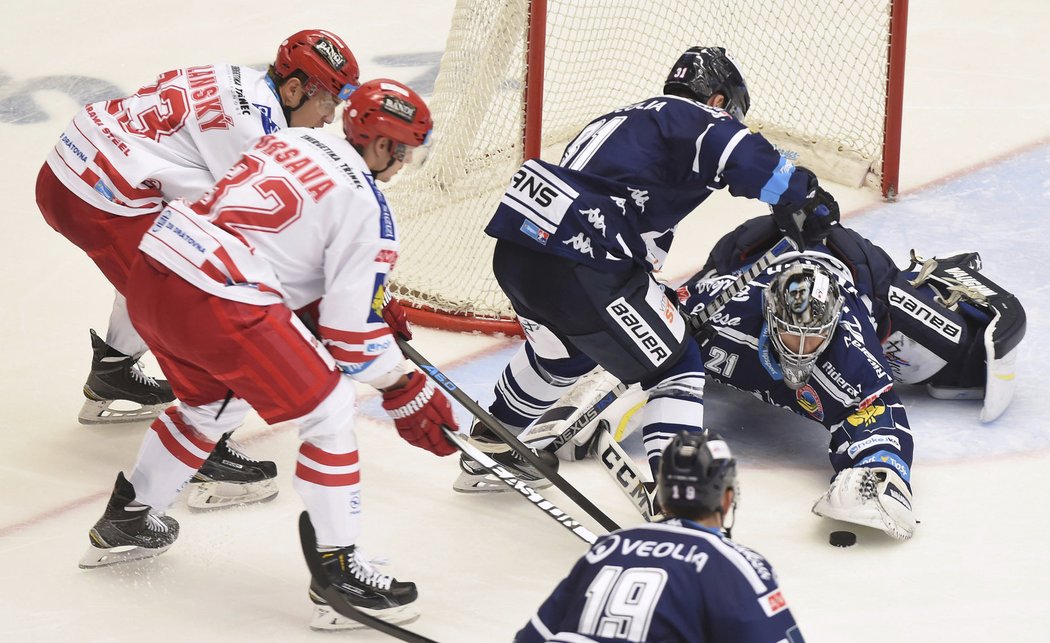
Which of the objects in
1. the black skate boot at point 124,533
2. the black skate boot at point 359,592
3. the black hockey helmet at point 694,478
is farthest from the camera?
the black skate boot at point 124,533

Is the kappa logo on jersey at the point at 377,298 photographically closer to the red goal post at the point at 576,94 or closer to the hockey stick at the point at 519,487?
the hockey stick at the point at 519,487

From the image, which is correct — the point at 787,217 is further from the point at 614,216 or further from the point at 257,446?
the point at 257,446

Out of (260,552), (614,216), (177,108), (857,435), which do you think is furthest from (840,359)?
(177,108)

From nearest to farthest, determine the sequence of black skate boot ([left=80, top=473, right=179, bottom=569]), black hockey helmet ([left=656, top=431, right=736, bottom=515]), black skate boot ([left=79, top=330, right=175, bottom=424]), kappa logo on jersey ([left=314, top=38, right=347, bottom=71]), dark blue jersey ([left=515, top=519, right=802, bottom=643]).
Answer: dark blue jersey ([left=515, top=519, right=802, bottom=643]) < black hockey helmet ([left=656, top=431, right=736, bottom=515]) < black skate boot ([left=80, top=473, right=179, bottom=569]) < kappa logo on jersey ([left=314, top=38, right=347, bottom=71]) < black skate boot ([left=79, top=330, right=175, bottom=424])

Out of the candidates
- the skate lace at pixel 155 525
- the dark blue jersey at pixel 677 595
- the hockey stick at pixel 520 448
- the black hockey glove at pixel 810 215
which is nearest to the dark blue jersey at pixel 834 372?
the black hockey glove at pixel 810 215

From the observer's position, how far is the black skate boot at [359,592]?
3.38 m

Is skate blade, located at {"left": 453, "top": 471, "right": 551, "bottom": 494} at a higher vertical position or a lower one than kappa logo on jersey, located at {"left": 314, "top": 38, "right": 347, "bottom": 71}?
lower

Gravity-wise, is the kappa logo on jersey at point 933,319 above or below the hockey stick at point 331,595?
above

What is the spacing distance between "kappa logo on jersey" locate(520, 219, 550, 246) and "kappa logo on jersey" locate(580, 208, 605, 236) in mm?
105

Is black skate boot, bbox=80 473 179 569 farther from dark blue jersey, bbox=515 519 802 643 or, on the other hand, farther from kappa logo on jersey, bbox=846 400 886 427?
kappa logo on jersey, bbox=846 400 886 427

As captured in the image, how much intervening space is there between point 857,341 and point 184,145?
1.83 metres

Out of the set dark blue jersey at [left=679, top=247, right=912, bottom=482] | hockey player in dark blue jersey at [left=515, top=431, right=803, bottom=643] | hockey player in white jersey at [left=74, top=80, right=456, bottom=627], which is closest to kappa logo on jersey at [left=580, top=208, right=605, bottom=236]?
hockey player in white jersey at [left=74, top=80, right=456, bottom=627]

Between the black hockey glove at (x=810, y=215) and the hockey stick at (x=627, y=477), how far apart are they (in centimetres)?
70

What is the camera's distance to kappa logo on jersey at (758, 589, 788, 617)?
2311 mm
